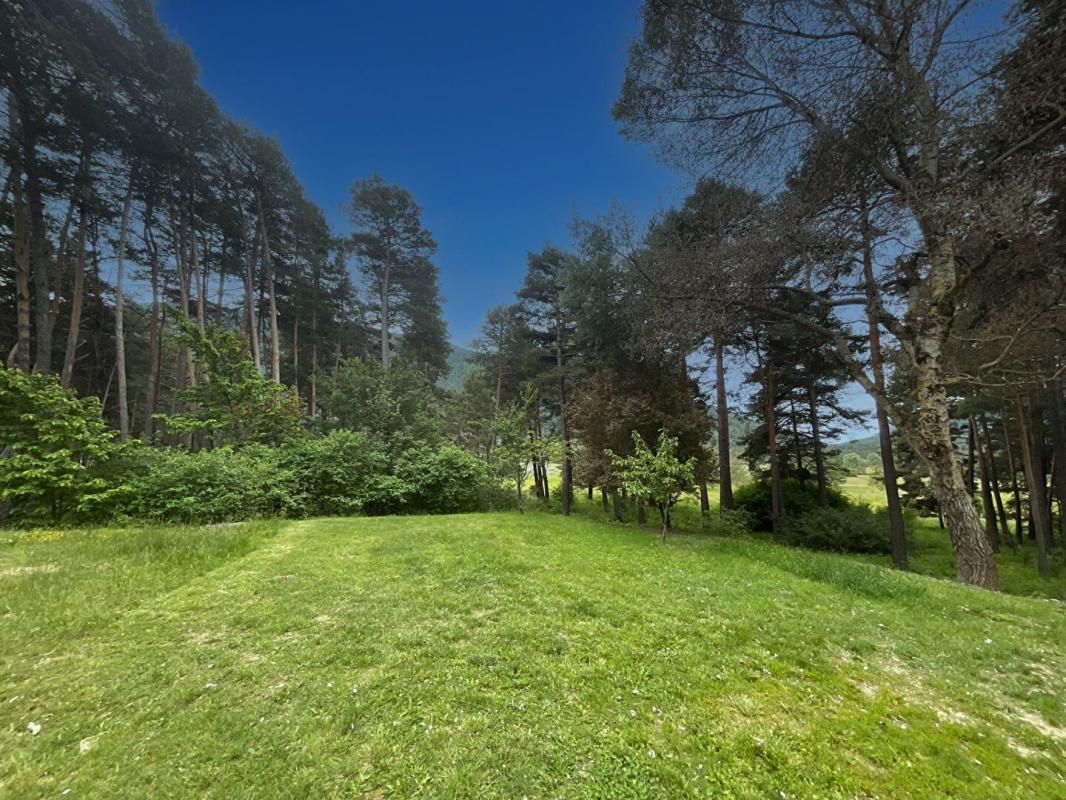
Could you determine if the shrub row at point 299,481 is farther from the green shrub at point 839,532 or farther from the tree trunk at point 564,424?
the green shrub at point 839,532

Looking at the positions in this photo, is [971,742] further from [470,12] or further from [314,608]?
[470,12]

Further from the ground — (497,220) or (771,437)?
(497,220)

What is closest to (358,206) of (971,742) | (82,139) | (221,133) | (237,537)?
(221,133)

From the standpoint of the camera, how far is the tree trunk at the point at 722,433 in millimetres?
11422

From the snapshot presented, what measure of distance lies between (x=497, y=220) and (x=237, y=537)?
26.3 metres

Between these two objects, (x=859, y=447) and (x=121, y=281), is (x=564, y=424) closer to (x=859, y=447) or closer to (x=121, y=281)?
(x=121, y=281)

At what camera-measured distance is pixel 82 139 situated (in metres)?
12.7

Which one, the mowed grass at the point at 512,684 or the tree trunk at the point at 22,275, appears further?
the tree trunk at the point at 22,275

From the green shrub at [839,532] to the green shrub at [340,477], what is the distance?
13.0m

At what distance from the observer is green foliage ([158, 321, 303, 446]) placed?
458 inches

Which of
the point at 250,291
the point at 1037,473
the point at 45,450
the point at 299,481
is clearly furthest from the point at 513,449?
the point at 1037,473

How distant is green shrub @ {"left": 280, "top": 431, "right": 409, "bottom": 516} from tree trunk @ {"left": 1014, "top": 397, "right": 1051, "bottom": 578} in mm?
→ 18500

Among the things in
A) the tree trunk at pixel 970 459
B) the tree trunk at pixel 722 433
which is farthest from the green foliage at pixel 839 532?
the tree trunk at pixel 970 459

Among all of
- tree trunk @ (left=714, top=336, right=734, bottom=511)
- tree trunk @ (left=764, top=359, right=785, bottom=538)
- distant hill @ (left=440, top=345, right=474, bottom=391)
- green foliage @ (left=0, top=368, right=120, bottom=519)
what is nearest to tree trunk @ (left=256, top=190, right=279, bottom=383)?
green foliage @ (left=0, top=368, right=120, bottom=519)
